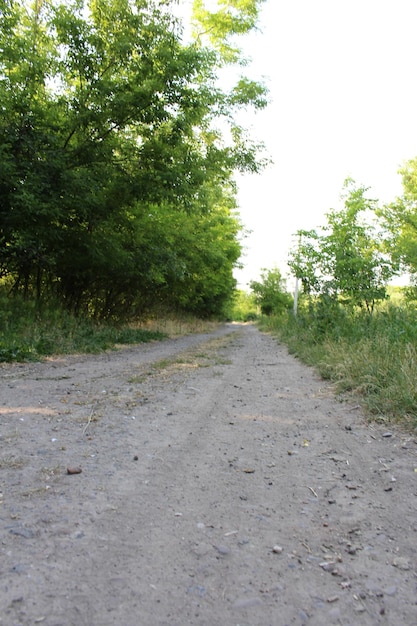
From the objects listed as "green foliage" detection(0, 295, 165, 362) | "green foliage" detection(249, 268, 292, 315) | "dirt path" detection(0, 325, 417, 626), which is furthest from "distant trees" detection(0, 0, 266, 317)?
"green foliage" detection(249, 268, 292, 315)

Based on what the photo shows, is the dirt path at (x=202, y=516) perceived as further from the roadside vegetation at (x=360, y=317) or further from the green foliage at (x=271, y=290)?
the green foliage at (x=271, y=290)

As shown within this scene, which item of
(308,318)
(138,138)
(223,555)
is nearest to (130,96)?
(138,138)

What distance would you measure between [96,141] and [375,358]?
7951mm

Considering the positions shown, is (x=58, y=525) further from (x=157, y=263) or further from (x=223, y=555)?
(x=157, y=263)

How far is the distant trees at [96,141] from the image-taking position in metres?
8.77

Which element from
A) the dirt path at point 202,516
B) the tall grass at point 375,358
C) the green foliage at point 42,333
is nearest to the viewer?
the dirt path at point 202,516

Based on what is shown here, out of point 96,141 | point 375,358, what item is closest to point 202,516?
point 375,358

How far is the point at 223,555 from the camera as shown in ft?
6.36

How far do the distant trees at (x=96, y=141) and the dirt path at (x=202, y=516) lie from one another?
607 centimetres

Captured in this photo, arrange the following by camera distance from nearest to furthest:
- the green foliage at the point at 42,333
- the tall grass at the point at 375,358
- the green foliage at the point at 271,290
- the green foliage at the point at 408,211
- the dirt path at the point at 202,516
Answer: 1. the dirt path at the point at 202,516
2. the tall grass at the point at 375,358
3. the green foliage at the point at 42,333
4. the green foliage at the point at 408,211
5. the green foliage at the point at 271,290

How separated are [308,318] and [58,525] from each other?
1142 centimetres

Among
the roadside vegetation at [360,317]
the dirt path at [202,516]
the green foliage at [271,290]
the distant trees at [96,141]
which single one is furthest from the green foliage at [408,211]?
the green foliage at [271,290]

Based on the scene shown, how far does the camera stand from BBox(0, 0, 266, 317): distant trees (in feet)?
28.8

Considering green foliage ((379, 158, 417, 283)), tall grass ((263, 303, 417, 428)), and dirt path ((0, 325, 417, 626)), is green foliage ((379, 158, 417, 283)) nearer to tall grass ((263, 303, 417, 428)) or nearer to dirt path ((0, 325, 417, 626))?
tall grass ((263, 303, 417, 428))
